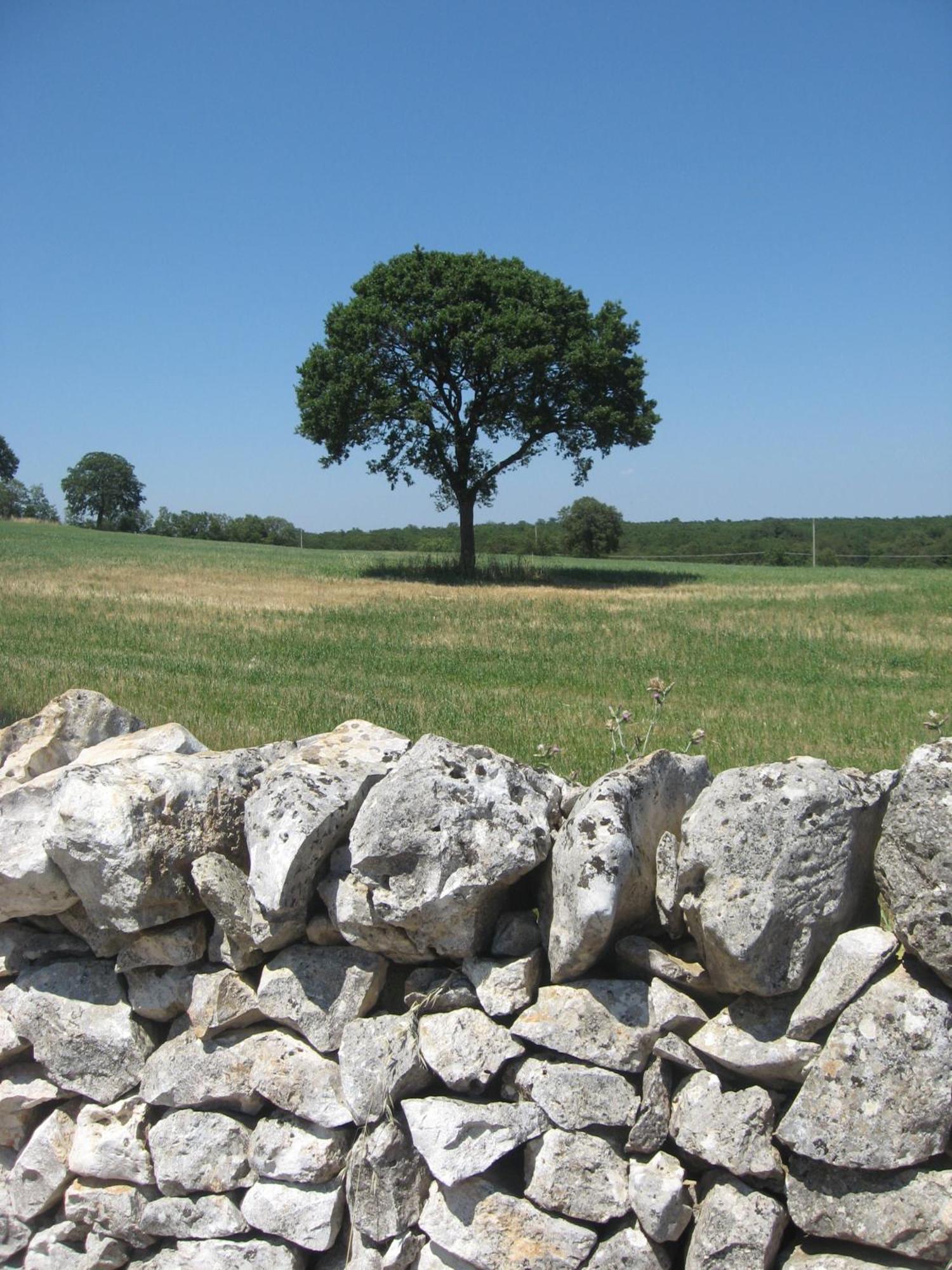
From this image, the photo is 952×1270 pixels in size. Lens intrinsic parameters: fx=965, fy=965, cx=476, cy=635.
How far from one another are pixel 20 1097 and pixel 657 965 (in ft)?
9.35

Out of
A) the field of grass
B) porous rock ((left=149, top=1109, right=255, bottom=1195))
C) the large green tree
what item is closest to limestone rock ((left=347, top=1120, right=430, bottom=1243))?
porous rock ((left=149, top=1109, right=255, bottom=1195))

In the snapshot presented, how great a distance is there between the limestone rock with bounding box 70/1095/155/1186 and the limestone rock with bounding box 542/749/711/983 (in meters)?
1.90

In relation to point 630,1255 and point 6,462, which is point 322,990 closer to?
point 630,1255

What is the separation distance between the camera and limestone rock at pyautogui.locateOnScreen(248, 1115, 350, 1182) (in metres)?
3.67

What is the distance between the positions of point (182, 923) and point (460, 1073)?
1372 millimetres

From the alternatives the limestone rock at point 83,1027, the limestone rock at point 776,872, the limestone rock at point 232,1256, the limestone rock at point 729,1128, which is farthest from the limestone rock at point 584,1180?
the limestone rock at point 83,1027

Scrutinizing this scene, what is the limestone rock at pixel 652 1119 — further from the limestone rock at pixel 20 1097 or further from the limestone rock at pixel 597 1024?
the limestone rock at pixel 20 1097

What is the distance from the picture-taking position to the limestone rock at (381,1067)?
3486mm

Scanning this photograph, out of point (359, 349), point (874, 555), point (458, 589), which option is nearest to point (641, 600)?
point (458, 589)

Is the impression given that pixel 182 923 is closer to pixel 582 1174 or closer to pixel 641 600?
pixel 582 1174

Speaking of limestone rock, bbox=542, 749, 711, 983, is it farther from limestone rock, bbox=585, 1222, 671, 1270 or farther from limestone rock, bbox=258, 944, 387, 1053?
limestone rock, bbox=585, 1222, 671, 1270

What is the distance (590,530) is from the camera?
288ft

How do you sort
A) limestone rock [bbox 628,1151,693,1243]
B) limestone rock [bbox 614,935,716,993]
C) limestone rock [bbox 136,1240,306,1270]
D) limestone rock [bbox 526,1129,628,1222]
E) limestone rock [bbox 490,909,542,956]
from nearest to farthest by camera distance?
1. limestone rock [bbox 628,1151,693,1243]
2. limestone rock [bbox 526,1129,628,1222]
3. limestone rock [bbox 614,935,716,993]
4. limestone rock [bbox 490,909,542,956]
5. limestone rock [bbox 136,1240,306,1270]

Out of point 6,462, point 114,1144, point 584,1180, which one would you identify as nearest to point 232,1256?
point 114,1144
